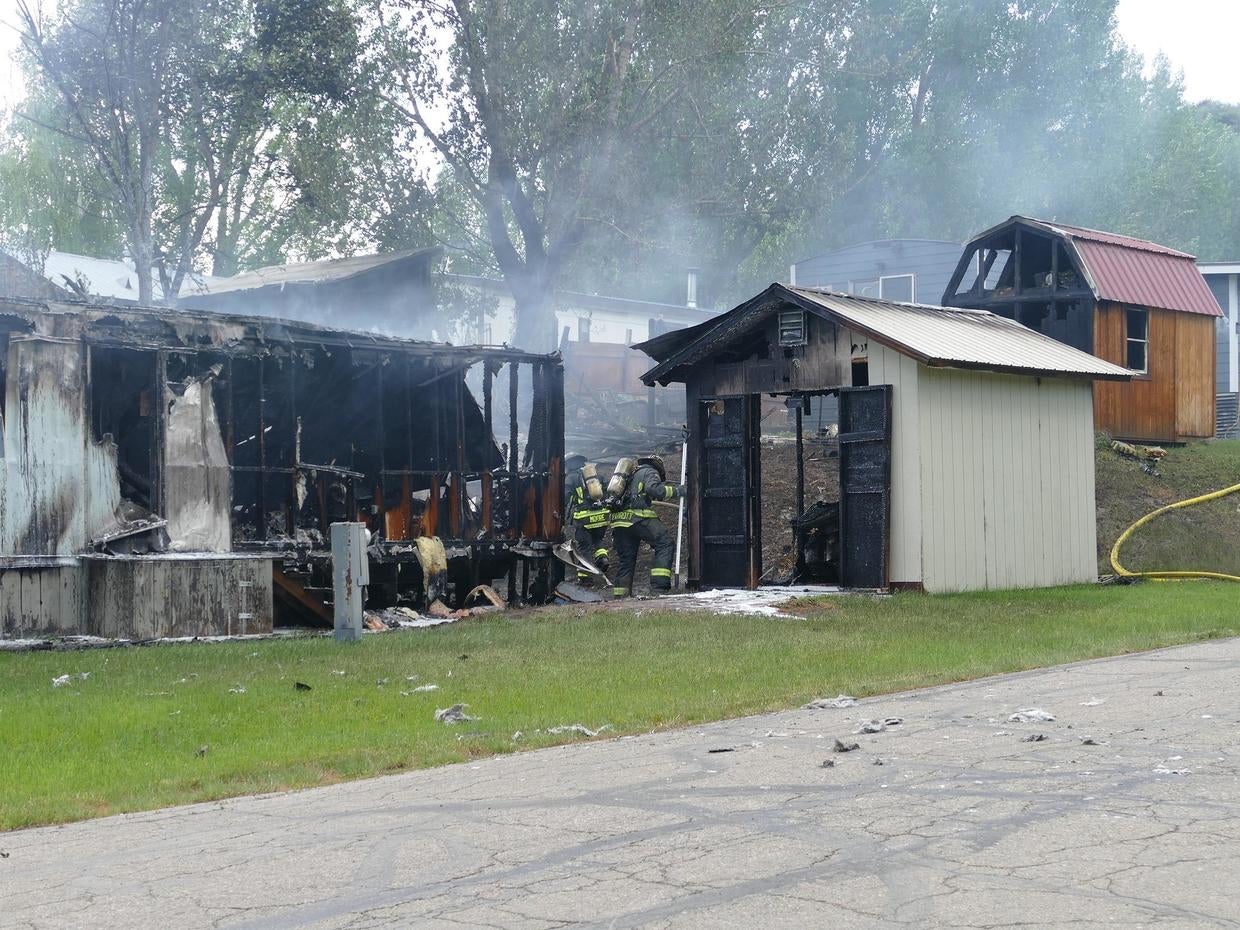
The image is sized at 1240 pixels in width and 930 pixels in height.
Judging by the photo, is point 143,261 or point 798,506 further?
point 143,261

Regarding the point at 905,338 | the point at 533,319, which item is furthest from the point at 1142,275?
the point at 533,319

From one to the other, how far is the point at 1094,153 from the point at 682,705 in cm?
5381

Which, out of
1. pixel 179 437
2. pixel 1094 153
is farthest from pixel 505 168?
pixel 1094 153

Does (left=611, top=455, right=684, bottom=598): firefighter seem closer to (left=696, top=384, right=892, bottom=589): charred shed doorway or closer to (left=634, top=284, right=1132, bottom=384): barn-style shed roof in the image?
(left=696, top=384, right=892, bottom=589): charred shed doorway

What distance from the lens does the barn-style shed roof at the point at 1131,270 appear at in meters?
28.2

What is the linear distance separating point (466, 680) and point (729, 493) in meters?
8.66

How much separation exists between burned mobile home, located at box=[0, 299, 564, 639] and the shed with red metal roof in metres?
12.1

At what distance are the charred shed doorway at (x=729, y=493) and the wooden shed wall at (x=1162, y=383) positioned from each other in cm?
993

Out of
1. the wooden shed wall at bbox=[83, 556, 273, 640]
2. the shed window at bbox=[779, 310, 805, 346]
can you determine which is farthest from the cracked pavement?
the shed window at bbox=[779, 310, 805, 346]

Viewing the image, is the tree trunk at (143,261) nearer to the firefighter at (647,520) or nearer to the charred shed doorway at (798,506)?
the firefighter at (647,520)

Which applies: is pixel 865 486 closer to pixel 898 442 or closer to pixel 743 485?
pixel 898 442

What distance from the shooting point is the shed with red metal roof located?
2806cm

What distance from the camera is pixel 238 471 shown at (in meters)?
17.5

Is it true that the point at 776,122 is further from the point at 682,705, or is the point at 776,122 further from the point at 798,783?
the point at 798,783
